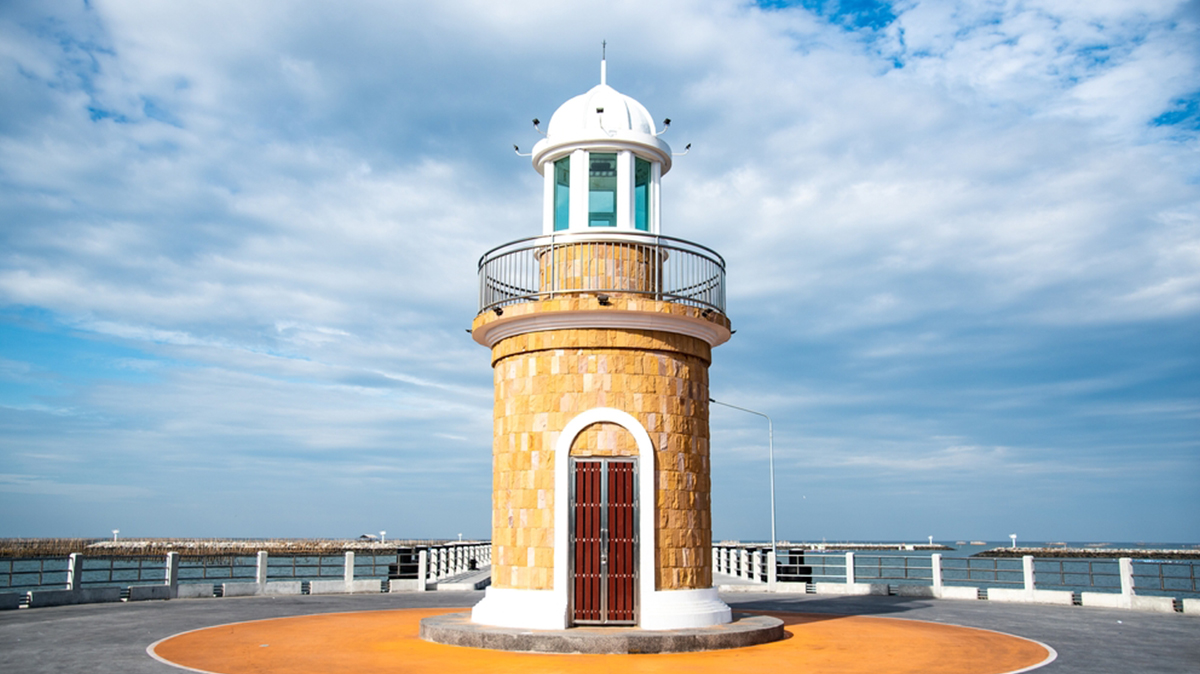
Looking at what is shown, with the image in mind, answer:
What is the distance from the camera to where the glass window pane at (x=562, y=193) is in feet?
47.3

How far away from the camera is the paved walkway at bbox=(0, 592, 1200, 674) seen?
10.9 meters

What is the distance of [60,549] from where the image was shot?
10162 cm

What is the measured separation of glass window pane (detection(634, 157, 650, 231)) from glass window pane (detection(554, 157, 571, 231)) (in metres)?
1.17

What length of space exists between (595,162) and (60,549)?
11271 centimetres

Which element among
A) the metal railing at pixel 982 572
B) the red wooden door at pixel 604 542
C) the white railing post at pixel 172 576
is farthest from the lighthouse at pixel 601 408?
the white railing post at pixel 172 576

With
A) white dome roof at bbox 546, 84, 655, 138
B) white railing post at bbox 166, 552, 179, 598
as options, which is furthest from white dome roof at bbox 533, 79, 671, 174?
white railing post at bbox 166, 552, 179, 598

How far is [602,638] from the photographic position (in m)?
11.5

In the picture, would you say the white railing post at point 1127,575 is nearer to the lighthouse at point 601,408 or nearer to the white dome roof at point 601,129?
the lighthouse at point 601,408

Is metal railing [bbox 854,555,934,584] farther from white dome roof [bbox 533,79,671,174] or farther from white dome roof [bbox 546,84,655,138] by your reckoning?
white dome roof [bbox 546,84,655,138]

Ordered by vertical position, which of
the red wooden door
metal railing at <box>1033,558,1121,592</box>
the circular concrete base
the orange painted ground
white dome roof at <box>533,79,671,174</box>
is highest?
white dome roof at <box>533,79,671,174</box>

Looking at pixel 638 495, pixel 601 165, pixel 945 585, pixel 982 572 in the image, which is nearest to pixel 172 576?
pixel 638 495

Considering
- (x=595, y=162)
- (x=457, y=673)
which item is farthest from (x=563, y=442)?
(x=595, y=162)

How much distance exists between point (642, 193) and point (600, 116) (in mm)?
1483

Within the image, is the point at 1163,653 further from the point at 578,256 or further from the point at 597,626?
the point at 578,256
